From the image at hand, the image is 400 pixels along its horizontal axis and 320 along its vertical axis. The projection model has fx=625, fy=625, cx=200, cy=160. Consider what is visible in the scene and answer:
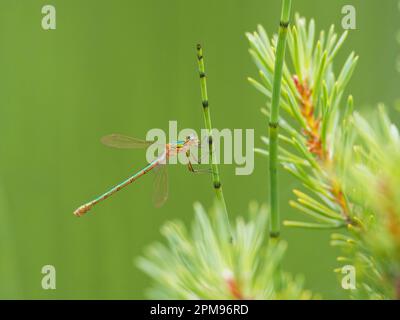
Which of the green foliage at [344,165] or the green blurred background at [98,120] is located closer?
the green foliage at [344,165]

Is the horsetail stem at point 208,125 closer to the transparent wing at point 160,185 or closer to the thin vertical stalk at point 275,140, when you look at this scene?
the thin vertical stalk at point 275,140

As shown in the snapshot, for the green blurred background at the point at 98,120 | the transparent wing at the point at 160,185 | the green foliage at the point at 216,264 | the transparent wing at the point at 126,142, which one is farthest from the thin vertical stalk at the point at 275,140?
the green blurred background at the point at 98,120

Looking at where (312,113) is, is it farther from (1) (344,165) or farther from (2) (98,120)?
(2) (98,120)

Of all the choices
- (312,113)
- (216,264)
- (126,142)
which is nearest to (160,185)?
(126,142)

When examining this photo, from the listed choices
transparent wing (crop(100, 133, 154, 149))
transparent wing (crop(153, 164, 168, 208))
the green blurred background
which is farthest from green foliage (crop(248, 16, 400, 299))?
the green blurred background

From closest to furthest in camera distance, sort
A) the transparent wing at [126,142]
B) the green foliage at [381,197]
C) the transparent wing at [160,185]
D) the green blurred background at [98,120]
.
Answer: the green foliage at [381,197] < the transparent wing at [160,185] < the transparent wing at [126,142] < the green blurred background at [98,120]

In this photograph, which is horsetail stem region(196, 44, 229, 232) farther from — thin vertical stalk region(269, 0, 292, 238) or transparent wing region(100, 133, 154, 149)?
transparent wing region(100, 133, 154, 149)

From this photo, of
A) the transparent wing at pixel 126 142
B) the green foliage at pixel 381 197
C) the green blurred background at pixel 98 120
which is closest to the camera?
the green foliage at pixel 381 197
